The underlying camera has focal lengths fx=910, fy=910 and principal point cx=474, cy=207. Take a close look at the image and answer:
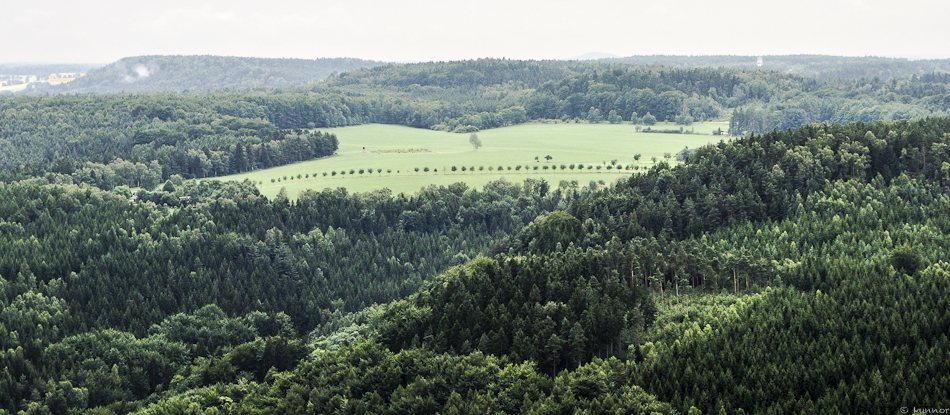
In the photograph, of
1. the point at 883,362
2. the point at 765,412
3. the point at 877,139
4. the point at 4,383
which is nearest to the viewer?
the point at 765,412

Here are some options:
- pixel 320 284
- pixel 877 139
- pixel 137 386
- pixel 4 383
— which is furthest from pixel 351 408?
pixel 877 139

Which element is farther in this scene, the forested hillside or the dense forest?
the forested hillside

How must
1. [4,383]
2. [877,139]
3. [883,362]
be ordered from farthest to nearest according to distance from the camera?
1. [877,139]
2. [4,383]
3. [883,362]

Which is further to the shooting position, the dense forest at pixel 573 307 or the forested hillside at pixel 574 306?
the forested hillside at pixel 574 306

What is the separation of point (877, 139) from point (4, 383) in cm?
15694

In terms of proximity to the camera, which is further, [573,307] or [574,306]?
[574,306]

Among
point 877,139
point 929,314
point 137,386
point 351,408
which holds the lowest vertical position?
point 137,386

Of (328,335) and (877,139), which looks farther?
(877,139)

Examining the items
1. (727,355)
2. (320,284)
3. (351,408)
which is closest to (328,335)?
(320,284)

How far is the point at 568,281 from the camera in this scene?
131 m

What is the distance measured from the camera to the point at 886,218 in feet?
472

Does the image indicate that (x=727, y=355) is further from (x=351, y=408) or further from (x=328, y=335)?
(x=328, y=335)

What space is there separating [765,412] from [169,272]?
417 feet

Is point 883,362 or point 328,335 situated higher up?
point 883,362
